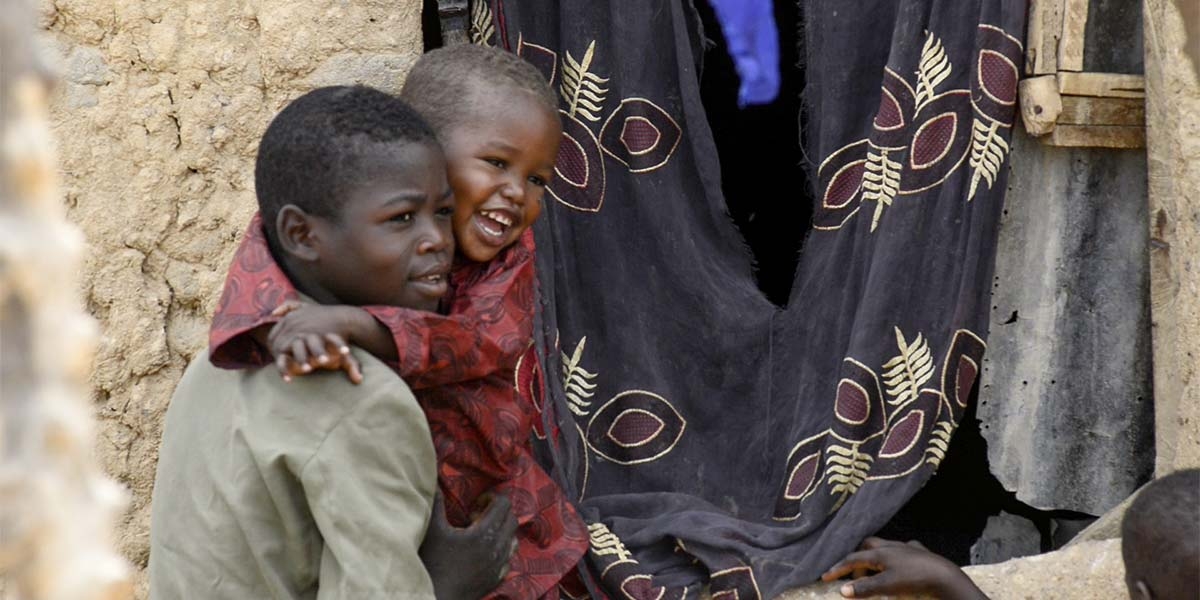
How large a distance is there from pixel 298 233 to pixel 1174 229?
1.89 m

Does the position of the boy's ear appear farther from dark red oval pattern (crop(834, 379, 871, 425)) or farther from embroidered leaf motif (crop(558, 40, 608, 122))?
dark red oval pattern (crop(834, 379, 871, 425))

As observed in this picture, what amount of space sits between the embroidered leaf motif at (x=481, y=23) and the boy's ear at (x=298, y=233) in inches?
43.4

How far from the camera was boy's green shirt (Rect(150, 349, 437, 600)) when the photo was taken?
179 cm

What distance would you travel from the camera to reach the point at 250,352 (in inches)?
77.4

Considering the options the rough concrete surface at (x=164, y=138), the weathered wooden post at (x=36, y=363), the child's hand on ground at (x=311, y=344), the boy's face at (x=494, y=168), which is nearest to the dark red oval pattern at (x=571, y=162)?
the rough concrete surface at (x=164, y=138)

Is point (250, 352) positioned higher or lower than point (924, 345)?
higher

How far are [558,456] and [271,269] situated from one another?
1.08 metres

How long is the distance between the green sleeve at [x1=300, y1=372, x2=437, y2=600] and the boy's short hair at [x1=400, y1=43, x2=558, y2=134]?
2.26 feet

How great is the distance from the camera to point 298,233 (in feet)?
6.52

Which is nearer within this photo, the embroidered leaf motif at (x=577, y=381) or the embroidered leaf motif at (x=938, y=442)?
the embroidered leaf motif at (x=938, y=442)

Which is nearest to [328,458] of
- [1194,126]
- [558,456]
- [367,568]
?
[367,568]

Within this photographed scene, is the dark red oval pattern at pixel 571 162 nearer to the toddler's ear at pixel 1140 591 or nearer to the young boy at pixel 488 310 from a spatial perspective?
the young boy at pixel 488 310

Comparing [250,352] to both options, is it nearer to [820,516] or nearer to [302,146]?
[302,146]

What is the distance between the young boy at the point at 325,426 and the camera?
1.80 metres
